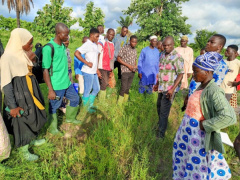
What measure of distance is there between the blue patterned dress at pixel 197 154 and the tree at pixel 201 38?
32.4 m

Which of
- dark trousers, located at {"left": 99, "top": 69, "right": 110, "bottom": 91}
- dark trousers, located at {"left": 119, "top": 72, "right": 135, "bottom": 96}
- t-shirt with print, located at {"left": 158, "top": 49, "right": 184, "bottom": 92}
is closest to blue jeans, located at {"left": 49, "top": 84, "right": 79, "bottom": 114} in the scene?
dark trousers, located at {"left": 99, "top": 69, "right": 110, "bottom": 91}

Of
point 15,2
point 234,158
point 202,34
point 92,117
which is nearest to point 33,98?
point 92,117

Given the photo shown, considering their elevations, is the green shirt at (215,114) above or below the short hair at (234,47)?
below

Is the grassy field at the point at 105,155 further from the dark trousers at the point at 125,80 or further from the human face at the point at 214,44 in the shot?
the human face at the point at 214,44

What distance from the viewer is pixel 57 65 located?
264 cm

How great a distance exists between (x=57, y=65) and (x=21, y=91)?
0.76m

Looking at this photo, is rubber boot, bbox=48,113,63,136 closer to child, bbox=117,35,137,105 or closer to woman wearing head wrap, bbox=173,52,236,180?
child, bbox=117,35,137,105

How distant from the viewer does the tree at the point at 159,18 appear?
2314 centimetres

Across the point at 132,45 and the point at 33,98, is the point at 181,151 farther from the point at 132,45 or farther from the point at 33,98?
the point at 132,45

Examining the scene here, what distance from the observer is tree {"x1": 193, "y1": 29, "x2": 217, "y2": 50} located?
30.5m

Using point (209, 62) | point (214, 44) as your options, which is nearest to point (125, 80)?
point (214, 44)

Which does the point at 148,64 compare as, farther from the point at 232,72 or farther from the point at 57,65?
the point at 57,65

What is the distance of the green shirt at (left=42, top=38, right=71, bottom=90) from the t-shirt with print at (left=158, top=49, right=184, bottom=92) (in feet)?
5.52

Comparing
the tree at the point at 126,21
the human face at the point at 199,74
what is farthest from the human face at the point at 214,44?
the tree at the point at 126,21
